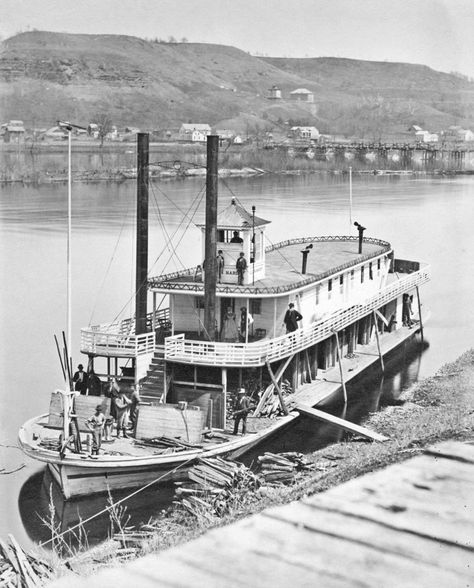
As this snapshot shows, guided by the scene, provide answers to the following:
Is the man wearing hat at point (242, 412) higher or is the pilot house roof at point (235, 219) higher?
the pilot house roof at point (235, 219)

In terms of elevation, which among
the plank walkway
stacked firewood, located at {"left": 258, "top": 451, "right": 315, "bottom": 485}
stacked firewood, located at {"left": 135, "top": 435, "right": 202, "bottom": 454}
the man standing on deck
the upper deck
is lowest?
stacked firewood, located at {"left": 258, "top": 451, "right": 315, "bottom": 485}

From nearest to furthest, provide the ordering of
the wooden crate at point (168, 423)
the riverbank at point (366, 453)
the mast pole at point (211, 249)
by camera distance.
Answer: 1. the riverbank at point (366, 453)
2. the wooden crate at point (168, 423)
3. the mast pole at point (211, 249)

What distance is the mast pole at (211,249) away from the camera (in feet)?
96.4

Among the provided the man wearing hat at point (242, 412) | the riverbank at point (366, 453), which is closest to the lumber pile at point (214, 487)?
the riverbank at point (366, 453)

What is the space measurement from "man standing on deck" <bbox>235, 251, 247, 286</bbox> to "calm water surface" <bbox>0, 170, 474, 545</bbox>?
5.79m

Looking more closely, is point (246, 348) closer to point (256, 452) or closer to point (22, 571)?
point (256, 452)

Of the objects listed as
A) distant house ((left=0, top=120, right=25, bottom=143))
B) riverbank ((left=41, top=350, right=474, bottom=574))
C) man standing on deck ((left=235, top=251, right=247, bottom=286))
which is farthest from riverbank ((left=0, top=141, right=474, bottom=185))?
man standing on deck ((left=235, top=251, right=247, bottom=286))

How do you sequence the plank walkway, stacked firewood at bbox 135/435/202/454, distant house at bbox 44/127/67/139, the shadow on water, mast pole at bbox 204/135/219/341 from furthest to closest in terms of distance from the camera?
distant house at bbox 44/127/67/139 → mast pole at bbox 204/135/219/341 → stacked firewood at bbox 135/435/202/454 → the shadow on water → the plank walkway

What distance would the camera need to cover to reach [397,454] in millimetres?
19531

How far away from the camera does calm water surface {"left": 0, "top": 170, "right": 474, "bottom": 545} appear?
32344 millimetres

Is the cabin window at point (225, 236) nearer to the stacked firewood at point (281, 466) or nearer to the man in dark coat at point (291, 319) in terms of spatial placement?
the man in dark coat at point (291, 319)

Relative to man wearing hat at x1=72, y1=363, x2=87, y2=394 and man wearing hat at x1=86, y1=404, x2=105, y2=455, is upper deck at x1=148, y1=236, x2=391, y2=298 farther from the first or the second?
man wearing hat at x1=86, y1=404, x2=105, y2=455

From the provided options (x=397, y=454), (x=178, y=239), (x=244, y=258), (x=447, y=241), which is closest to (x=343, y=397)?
(x=244, y=258)

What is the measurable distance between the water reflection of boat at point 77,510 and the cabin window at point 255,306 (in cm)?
854
